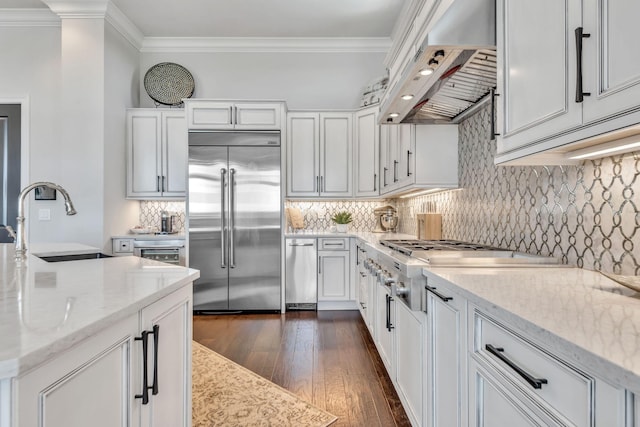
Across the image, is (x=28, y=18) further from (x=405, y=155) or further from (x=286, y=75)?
(x=405, y=155)

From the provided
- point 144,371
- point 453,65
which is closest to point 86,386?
point 144,371

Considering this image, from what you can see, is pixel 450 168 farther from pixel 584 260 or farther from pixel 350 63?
pixel 350 63

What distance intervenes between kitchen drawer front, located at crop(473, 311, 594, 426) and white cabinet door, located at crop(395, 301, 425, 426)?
56 cm

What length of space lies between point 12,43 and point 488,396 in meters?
5.62

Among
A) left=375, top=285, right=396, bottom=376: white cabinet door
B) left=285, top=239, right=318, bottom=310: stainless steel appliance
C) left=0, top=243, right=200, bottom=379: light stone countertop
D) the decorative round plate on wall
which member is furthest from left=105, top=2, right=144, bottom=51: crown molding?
left=375, top=285, right=396, bottom=376: white cabinet door

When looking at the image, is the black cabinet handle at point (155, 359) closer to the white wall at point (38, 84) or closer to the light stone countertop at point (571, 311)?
the light stone countertop at point (571, 311)

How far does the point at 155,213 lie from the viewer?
15.4ft

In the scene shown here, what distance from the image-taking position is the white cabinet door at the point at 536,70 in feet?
3.38

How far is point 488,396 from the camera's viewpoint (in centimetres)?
105

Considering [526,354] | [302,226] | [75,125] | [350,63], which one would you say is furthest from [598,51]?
[75,125]

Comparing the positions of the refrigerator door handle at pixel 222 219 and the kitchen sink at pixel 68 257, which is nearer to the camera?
the kitchen sink at pixel 68 257

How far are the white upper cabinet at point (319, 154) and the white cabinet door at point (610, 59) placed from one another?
3.50 m

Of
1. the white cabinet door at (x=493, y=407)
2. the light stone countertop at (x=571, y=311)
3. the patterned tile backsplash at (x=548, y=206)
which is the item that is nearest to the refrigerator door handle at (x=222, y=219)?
the patterned tile backsplash at (x=548, y=206)

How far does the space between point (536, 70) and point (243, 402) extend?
215 centimetres
